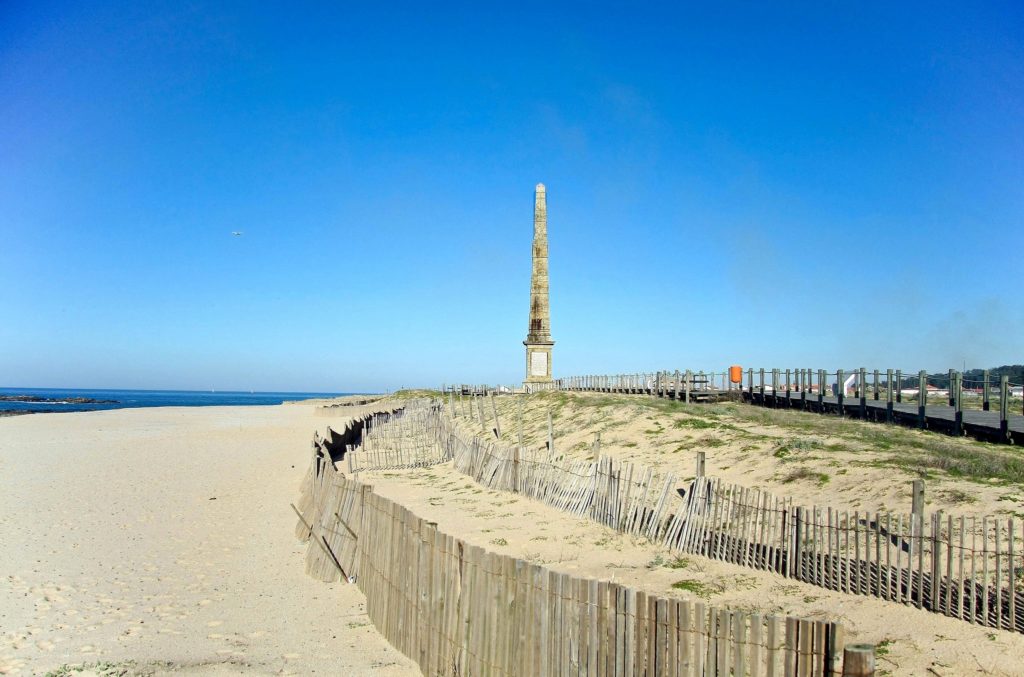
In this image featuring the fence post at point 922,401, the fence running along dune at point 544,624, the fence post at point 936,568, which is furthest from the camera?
the fence post at point 922,401

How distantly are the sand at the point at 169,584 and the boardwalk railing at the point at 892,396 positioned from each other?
12851 millimetres

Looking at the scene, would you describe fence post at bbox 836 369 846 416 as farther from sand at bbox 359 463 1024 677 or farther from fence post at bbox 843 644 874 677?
fence post at bbox 843 644 874 677

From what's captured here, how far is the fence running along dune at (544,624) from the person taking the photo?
4.18 metres

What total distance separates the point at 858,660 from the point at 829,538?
174 inches

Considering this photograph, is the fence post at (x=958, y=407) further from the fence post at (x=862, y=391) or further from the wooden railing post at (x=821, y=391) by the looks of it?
the wooden railing post at (x=821, y=391)

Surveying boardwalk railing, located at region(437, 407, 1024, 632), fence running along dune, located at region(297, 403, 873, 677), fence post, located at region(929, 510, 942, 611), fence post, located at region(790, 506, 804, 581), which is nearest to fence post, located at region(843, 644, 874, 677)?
fence running along dune, located at region(297, 403, 873, 677)

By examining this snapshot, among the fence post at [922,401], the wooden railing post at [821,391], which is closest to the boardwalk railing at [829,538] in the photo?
the fence post at [922,401]

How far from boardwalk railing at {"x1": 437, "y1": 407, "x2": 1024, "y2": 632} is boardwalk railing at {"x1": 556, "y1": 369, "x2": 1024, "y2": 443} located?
7.66 meters

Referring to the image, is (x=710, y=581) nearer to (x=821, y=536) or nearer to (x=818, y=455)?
(x=821, y=536)

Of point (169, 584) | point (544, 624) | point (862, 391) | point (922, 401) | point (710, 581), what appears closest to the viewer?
point (544, 624)

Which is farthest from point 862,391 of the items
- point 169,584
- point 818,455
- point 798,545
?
point 169,584

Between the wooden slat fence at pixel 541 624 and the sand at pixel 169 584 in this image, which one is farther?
the sand at pixel 169 584

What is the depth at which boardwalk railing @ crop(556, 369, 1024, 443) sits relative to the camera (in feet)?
52.4

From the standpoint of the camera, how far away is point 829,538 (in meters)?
7.85
